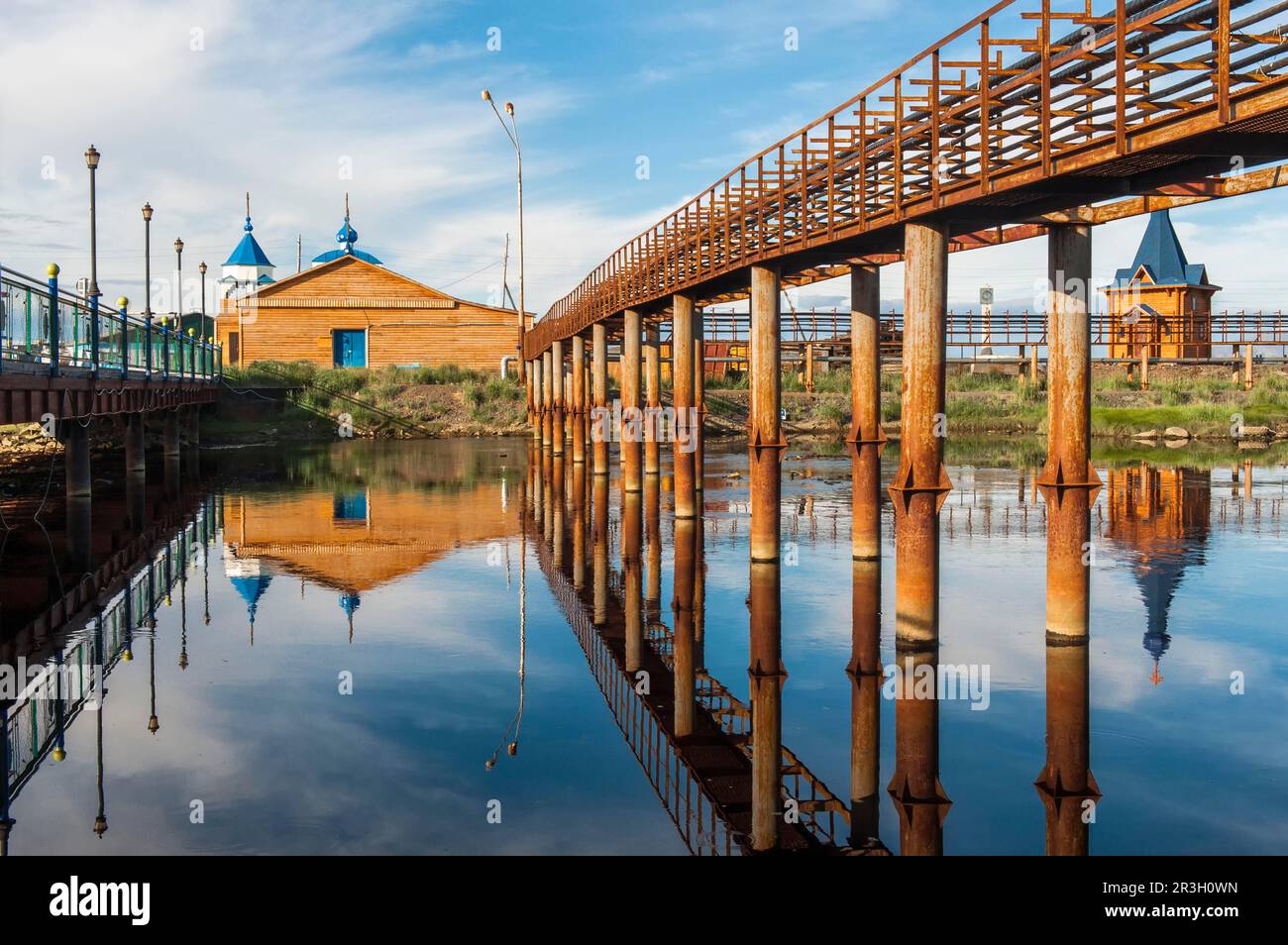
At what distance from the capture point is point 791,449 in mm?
41062

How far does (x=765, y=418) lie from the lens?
1745 centimetres

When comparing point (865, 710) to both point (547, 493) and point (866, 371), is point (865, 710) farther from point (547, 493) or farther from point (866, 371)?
point (547, 493)

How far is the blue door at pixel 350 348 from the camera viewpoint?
57.2 meters

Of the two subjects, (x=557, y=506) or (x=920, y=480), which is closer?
(x=920, y=480)

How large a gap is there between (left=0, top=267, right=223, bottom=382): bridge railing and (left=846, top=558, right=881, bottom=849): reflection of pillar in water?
10.9 m

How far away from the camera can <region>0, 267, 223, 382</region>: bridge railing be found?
17094mm

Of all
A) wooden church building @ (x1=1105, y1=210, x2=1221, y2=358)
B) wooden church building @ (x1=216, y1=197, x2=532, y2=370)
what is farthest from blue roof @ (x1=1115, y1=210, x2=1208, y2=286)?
wooden church building @ (x1=216, y1=197, x2=532, y2=370)

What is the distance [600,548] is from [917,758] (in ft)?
35.6

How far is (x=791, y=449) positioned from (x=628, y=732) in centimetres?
3179

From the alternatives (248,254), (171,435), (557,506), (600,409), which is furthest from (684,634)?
(248,254)

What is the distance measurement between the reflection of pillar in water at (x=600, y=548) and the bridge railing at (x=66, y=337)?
25.9ft

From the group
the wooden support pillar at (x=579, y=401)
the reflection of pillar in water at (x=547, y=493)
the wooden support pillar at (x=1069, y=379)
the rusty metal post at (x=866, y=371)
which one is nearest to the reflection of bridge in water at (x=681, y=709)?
the reflection of pillar in water at (x=547, y=493)
